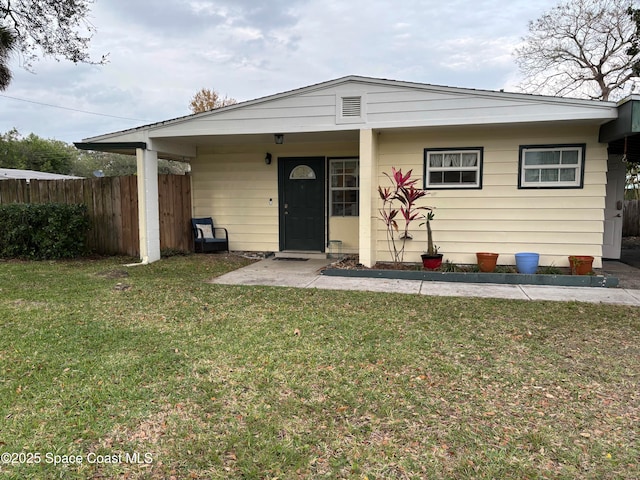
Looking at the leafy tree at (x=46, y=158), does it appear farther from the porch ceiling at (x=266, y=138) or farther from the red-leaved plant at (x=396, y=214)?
→ the red-leaved plant at (x=396, y=214)

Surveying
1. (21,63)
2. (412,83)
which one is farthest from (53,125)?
(412,83)

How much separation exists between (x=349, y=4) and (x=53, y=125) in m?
27.8

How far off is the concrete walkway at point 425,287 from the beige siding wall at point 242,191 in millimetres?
1982

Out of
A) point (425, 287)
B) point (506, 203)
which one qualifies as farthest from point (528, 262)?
point (425, 287)

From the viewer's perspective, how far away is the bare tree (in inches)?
648

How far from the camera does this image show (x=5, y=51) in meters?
8.08

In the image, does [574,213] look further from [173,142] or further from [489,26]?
[489,26]

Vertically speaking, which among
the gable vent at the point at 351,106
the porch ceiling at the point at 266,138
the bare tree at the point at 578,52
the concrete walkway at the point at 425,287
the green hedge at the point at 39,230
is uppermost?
the bare tree at the point at 578,52

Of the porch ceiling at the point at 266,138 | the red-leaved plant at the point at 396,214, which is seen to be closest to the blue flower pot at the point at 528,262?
the red-leaved plant at the point at 396,214

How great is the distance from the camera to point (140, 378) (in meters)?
3.09

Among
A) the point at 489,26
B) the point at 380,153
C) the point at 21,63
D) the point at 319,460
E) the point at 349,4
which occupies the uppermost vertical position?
the point at 489,26

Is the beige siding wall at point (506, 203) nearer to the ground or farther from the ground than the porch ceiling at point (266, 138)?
nearer to the ground

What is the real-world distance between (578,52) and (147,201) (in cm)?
1863

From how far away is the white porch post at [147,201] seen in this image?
25.8ft
